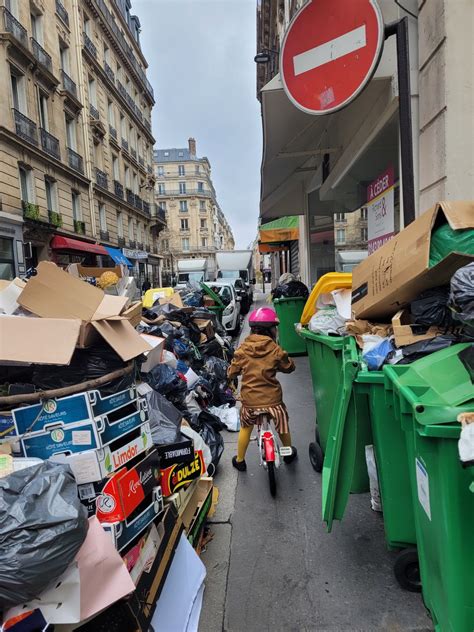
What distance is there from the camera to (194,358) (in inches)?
217

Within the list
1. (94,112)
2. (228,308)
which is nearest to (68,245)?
(94,112)

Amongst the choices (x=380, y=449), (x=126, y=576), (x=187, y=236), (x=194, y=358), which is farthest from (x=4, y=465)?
(x=187, y=236)

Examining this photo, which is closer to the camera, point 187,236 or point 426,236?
point 426,236

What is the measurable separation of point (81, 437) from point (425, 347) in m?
1.76

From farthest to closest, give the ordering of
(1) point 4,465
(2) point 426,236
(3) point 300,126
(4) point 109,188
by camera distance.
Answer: (4) point 109,188, (3) point 300,126, (2) point 426,236, (1) point 4,465

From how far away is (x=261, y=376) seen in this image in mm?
3404

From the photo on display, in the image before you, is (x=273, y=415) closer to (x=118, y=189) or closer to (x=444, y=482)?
(x=444, y=482)

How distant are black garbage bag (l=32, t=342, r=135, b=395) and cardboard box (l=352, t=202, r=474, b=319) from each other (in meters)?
1.73

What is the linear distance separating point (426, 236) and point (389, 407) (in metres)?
0.97

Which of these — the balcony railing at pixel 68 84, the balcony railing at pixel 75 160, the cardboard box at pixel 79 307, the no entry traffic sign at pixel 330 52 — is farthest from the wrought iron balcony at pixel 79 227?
the cardboard box at pixel 79 307

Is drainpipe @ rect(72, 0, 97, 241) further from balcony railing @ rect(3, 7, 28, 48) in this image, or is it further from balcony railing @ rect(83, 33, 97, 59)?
balcony railing @ rect(3, 7, 28, 48)

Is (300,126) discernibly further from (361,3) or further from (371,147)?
(361,3)

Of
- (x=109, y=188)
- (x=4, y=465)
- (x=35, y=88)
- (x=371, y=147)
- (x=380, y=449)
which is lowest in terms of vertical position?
(x=380, y=449)

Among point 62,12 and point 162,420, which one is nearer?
point 162,420
